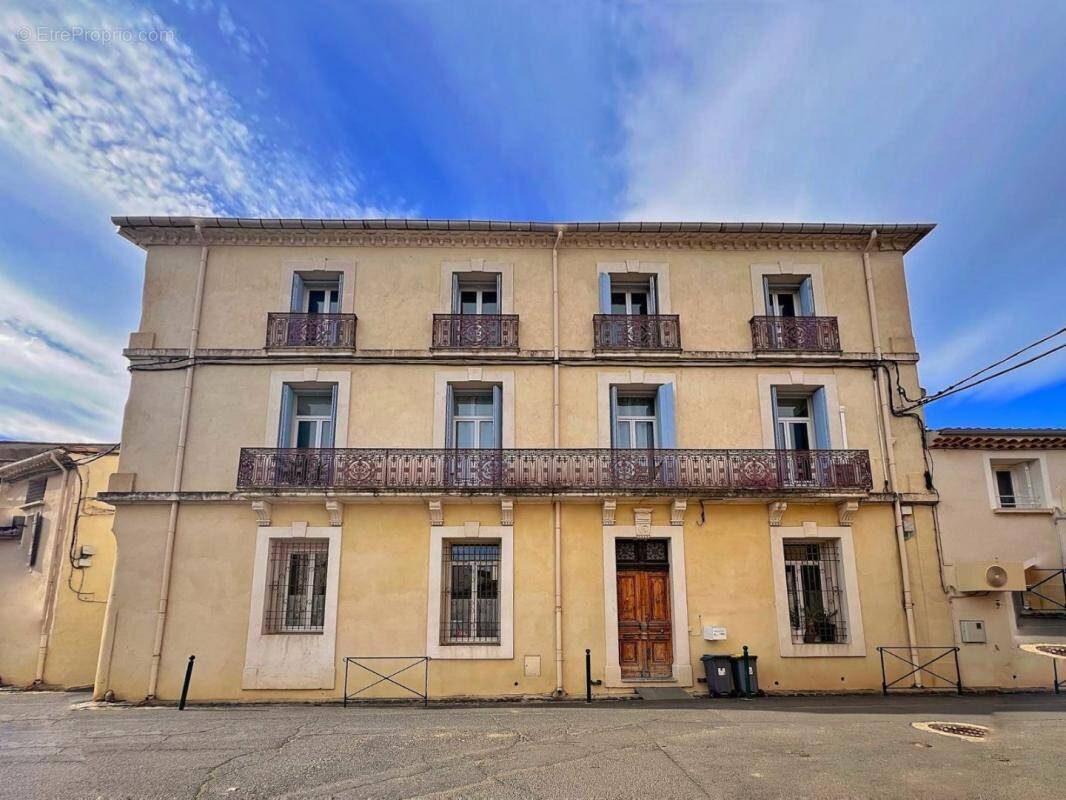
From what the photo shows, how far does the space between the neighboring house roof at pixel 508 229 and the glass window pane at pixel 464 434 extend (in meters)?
3.84

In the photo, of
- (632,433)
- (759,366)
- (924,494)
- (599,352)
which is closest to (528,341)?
(599,352)

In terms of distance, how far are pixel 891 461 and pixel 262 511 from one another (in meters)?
11.5

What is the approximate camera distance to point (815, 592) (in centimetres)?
1192

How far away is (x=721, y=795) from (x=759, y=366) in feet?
27.6

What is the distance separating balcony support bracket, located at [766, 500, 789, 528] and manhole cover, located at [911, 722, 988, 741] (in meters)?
3.89

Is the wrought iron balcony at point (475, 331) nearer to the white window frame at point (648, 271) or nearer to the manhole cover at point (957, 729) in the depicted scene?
the white window frame at point (648, 271)

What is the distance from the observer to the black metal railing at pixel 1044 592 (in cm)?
1172

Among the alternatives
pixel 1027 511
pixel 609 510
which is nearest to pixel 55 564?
pixel 609 510

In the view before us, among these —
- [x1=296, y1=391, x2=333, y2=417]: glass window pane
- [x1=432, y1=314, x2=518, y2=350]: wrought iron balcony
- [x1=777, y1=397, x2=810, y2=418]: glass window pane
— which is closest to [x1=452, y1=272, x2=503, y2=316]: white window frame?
[x1=432, y1=314, x2=518, y2=350]: wrought iron balcony

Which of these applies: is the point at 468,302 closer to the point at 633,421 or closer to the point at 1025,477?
the point at 633,421

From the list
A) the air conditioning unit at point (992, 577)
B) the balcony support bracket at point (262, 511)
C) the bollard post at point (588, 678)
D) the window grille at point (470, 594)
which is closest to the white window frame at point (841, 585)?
the air conditioning unit at point (992, 577)

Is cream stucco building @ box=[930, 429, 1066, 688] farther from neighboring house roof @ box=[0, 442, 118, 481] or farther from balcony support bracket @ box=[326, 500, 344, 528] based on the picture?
neighboring house roof @ box=[0, 442, 118, 481]

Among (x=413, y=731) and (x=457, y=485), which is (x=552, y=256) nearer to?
(x=457, y=485)

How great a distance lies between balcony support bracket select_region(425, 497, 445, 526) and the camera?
450 inches
